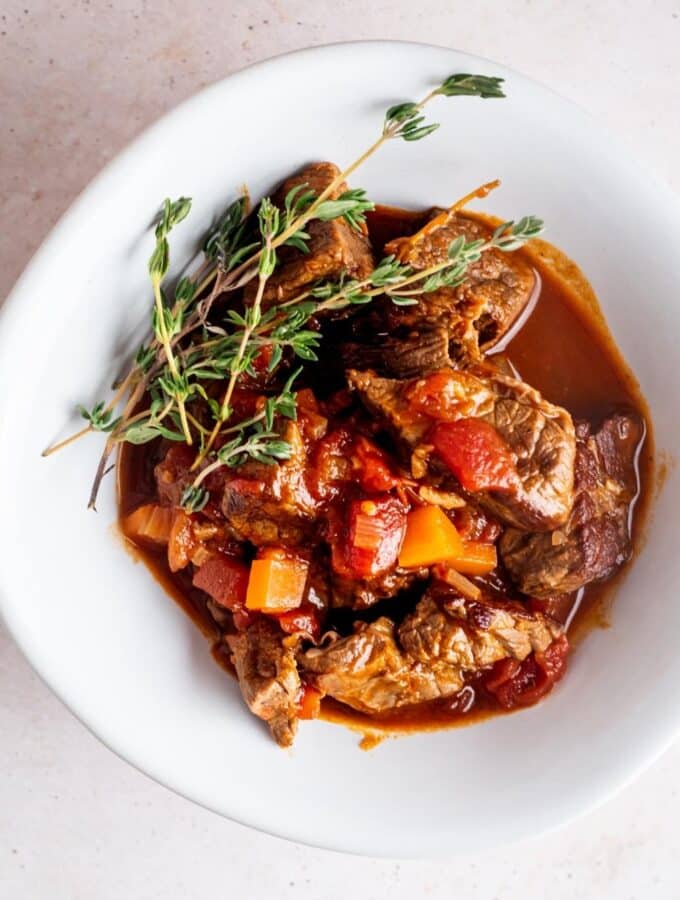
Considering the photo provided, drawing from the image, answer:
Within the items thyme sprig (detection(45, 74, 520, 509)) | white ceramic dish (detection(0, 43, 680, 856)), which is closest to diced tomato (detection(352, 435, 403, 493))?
thyme sprig (detection(45, 74, 520, 509))

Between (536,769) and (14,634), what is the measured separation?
165 centimetres

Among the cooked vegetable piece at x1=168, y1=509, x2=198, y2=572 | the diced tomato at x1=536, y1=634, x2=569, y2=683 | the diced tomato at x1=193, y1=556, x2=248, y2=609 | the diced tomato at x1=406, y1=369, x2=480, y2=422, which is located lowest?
the diced tomato at x1=536, y1=634, x2=569, y2=683

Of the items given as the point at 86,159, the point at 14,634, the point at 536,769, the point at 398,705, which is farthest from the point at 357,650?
the point at 86,159

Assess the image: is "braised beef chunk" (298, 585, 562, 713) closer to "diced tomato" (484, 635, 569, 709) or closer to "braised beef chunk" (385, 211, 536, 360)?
"diced tomato" (484, 635, 569, 709)

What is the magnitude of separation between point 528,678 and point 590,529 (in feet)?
1.81

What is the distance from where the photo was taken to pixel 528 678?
3.24 metres

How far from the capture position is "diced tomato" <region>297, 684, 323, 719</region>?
304cm

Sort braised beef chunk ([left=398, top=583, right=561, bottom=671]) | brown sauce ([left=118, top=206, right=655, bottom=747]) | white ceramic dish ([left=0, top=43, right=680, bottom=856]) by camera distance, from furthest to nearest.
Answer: brown sauce ([left=118, top=206, right=655, bottom=747]), braised beef chunk ([left=398, top=583, right=561, bottom=671]), white ceramic dish ([left=0, top=43, right=680, bottom=856])

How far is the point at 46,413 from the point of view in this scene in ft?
8.79

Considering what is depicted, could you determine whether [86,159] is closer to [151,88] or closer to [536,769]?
[151,88]

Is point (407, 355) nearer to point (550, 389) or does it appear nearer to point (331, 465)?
point (331, 465)

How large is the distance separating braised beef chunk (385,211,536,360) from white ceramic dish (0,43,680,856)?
15cm

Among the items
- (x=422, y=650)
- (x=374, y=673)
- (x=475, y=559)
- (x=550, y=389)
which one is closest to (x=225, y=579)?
(x=374, y=673)

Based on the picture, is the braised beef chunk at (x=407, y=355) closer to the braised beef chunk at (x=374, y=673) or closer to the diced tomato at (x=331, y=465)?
the diced tomato at (x=331, y=465)
